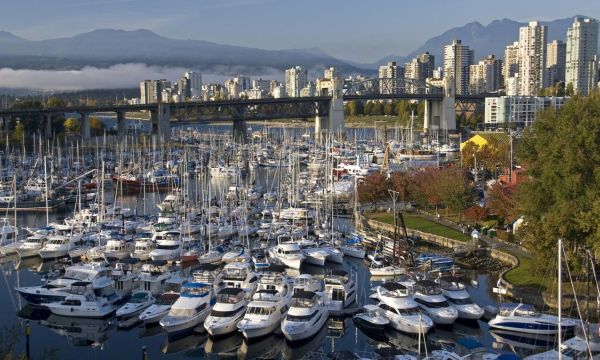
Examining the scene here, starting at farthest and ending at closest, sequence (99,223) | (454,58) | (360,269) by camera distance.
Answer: (454,58)
(99,223)
(360,269)

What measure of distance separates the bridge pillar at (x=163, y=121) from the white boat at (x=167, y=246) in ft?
149

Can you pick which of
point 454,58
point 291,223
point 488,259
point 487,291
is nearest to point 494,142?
point 291,223

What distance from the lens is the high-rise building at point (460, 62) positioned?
14988 cm

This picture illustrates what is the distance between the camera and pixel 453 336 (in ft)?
50.3

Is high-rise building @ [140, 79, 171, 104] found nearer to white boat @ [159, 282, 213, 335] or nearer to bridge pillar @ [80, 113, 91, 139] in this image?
bridge pillar @ [80, 113, 91, 139]

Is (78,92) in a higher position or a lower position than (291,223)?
higher

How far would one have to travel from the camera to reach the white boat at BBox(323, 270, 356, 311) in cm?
1678

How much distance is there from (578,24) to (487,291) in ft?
405

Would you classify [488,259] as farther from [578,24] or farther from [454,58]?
[454,58]

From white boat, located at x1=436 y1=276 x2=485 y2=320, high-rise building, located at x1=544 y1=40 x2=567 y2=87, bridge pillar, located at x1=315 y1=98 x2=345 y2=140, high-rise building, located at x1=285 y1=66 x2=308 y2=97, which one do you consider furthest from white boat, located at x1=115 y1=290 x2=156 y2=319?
high-rise building, located at x1=285 y1=66 x2=308 y2=97

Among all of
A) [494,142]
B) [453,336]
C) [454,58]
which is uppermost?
[454,58]

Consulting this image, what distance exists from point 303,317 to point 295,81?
15304 centimetres

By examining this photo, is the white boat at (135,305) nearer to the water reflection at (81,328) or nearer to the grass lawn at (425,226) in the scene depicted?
the water reflection at (81,328)

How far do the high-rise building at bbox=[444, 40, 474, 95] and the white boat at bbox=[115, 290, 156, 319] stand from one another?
134 m
